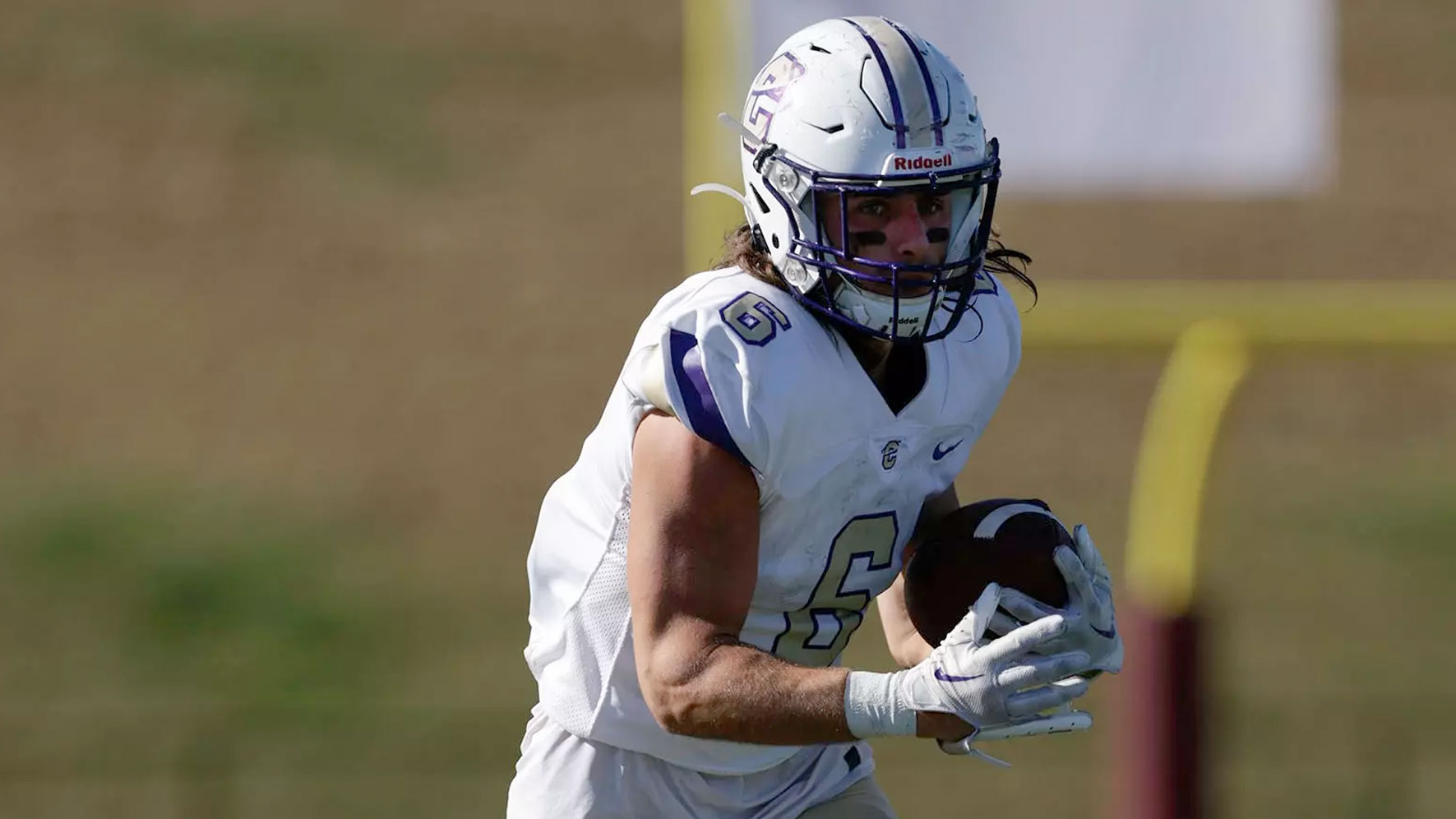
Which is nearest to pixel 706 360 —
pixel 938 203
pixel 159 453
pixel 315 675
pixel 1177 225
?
pixel 938 203

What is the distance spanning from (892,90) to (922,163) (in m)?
0.12

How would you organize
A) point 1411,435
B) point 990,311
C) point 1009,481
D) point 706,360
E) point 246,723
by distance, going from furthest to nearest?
point 1411,435 → point 1009,481 → point 246,723 → point 990,311 → point 706,360

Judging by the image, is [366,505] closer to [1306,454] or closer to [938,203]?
[1306,454]

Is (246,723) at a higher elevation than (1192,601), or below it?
below

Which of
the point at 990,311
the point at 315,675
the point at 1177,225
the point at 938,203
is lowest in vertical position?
the point at 315,675

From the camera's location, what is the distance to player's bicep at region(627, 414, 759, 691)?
104 inches

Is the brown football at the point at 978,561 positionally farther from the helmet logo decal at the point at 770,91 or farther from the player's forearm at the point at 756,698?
the helmet logo decal at the point at 770,91

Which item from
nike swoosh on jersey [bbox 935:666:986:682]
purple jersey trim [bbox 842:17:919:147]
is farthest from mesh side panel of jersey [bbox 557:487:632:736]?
purple jersey trim [bbox 842:17:919:147]

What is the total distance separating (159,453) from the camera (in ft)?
32.9

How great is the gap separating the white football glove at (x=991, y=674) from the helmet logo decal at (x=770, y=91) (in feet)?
2.62

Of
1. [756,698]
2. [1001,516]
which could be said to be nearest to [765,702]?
[756,698]

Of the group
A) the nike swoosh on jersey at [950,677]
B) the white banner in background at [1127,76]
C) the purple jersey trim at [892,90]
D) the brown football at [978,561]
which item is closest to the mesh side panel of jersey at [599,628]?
the brown football at [978,561]

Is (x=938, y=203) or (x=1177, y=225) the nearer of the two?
(x=938, y=203)

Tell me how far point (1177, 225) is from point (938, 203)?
27.7ft
